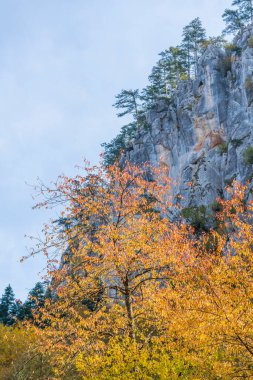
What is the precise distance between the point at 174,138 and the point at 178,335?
141ft

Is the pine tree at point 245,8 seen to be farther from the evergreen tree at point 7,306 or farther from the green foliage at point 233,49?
the evergreen tree at point 7,306

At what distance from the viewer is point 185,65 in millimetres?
64875

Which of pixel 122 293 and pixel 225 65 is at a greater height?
pixel 225 65

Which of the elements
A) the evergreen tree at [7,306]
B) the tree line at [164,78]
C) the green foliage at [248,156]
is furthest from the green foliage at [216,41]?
the evergreen tree at [7,306]

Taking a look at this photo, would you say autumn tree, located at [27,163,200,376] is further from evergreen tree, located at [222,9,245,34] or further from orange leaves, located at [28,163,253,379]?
evergreen tree, located at [222,9,245,34]

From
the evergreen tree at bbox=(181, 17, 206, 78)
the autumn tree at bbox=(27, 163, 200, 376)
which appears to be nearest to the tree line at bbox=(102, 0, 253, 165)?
the evergreen tree at bbox=(181, 17, 206, 78)

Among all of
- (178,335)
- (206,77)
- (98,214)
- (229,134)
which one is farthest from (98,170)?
(206,77)

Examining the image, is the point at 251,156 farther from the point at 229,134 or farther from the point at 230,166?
the point at 229,134

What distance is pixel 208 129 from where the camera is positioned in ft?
159

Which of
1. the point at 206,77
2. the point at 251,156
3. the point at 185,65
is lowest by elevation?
the point at 251,156

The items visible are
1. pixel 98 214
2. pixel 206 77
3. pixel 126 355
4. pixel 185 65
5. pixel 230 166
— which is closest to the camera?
pixel 126 355

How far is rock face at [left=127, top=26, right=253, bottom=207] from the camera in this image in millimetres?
43281

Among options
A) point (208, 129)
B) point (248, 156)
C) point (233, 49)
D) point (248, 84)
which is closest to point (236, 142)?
point (248, 156)

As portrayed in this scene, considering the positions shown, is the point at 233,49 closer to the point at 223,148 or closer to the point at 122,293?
the point at 223,148
